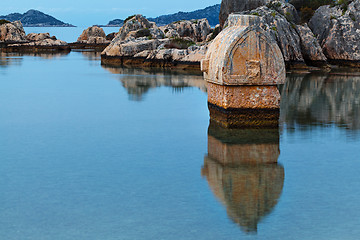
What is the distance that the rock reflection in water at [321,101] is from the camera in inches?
488

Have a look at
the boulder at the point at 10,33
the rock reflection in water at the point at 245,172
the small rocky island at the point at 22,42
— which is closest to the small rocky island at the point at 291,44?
the rock reflection in water at the point at 245,172

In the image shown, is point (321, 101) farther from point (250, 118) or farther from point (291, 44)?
point (291, 44)

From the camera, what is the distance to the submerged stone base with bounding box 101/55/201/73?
2962cm

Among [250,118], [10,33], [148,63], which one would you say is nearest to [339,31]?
[148,63]

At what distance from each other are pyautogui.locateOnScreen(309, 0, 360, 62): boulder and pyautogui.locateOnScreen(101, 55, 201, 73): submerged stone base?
880cm

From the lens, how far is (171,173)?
7672 mm

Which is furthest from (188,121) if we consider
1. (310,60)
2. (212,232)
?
(310,60)

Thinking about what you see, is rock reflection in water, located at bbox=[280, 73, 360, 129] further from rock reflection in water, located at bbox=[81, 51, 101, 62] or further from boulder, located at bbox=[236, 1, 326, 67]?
rock reflection in water, located at bbox=[81, 51, 101, 62]

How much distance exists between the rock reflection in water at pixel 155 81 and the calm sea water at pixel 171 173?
3699 mm

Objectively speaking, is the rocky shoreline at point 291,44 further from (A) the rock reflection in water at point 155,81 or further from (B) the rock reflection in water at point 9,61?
(B) the rock reflection in water at point 9,61

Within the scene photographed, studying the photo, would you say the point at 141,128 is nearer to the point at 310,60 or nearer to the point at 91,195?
the point at 91,195

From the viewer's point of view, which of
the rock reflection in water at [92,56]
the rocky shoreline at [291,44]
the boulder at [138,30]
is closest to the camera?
the rocky shoreline at [291,44]

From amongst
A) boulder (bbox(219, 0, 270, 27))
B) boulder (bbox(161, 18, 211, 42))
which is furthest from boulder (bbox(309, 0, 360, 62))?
boulder (bbox(161, 18, 211, 42))

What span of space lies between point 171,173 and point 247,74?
3.88 meters
